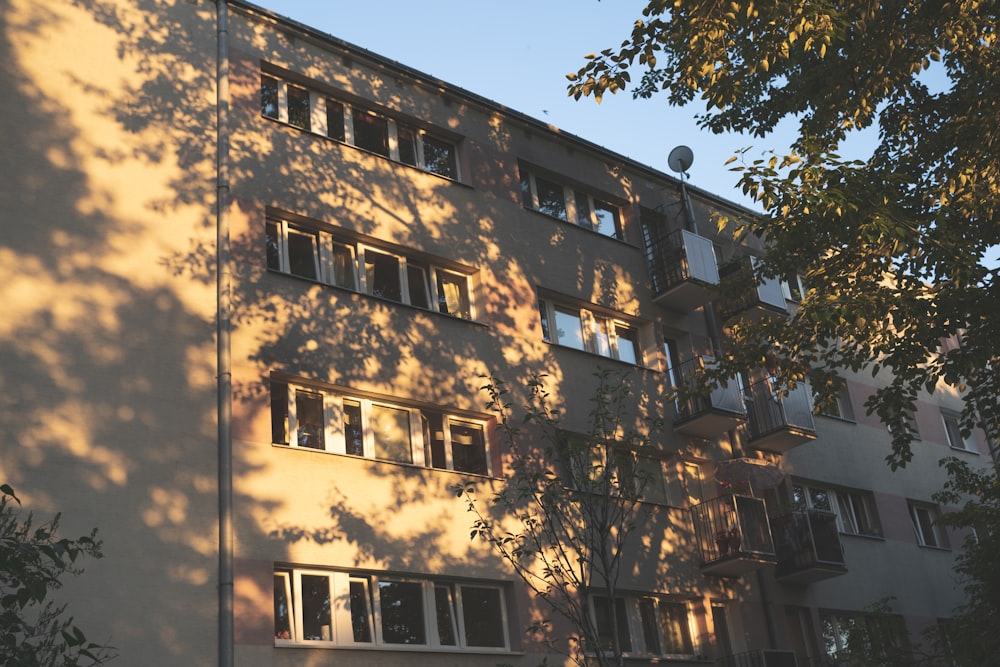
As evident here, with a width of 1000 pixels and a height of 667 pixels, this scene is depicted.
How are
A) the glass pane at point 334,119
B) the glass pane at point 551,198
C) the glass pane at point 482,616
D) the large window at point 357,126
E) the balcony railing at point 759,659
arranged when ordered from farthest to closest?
1. the glass pane at point 551,198
2. the balcony railing at point 759,659
3. the glass pane at point 334,119
4. the large window at point 357,126
5. the glass pane at point 482,616

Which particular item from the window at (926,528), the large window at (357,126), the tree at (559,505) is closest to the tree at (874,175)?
the tree at (559,505)

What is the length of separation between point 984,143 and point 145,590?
42.6 feet

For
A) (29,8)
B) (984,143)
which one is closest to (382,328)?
(29,8)

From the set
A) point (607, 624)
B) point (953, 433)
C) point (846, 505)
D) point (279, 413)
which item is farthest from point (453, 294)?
point (953, 433)

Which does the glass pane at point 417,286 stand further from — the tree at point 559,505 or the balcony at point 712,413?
the balcony at point 712,413

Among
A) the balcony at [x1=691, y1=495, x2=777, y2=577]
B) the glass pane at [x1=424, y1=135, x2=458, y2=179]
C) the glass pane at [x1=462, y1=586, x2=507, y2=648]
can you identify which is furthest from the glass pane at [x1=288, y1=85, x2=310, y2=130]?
the balcony at [x1=691, y1=495, x2=777, y2=577]

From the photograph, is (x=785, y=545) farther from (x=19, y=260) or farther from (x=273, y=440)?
(x=19, y=260)

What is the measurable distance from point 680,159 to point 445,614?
13.3m

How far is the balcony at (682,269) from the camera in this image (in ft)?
75.7

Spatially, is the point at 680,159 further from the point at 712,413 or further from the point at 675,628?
the point at 675,628

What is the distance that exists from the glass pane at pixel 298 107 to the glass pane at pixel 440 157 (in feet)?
8.25

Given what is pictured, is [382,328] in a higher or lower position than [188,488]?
higher

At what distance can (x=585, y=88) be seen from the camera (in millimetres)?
15648

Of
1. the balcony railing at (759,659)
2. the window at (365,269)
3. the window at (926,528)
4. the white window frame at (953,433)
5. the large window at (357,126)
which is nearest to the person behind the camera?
the window at (365,269)
